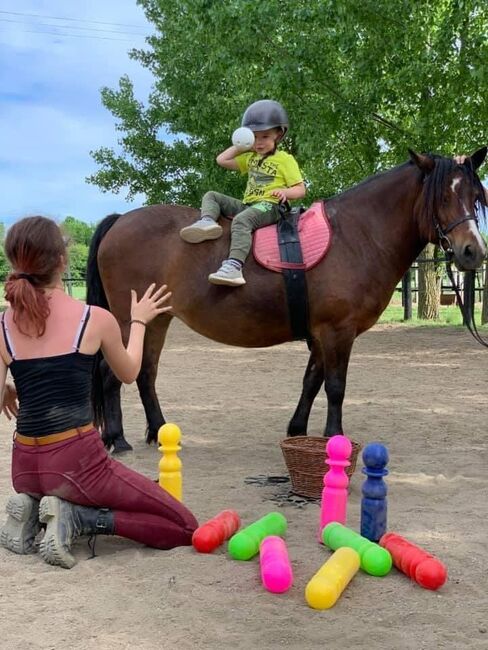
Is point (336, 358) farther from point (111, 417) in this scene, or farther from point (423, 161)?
point (111, 417)

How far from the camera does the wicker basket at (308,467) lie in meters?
3.79

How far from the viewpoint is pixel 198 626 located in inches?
91.2

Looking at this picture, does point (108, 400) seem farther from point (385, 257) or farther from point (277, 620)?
point (277, 620)

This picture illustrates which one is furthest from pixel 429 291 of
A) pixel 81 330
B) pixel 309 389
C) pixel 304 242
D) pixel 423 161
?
pixel 81 330

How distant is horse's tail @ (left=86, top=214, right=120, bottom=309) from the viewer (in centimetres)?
511

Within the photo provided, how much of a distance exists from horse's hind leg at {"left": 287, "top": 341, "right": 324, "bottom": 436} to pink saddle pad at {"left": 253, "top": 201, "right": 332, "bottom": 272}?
703mm

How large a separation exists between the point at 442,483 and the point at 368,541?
1482 mm

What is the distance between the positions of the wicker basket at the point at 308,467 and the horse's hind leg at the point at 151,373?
5.18 feet

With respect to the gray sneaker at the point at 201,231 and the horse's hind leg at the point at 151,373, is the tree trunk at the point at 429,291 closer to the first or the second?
the horse's hind leg at the point at 151,373

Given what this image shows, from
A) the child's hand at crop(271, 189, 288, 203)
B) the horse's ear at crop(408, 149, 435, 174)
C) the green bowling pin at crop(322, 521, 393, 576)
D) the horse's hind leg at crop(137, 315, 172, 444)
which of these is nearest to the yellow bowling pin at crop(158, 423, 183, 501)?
the green bowling pin at crop(322, 521, 393, 576)

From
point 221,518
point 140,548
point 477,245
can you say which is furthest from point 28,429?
point 477,245

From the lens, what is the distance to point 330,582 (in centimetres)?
246

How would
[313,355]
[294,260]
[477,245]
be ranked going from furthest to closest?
1. [313,355]
2. [294,260]
3. [477,245]

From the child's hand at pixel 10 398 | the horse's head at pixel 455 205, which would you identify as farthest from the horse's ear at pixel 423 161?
the child's hand at pixel 10 398
